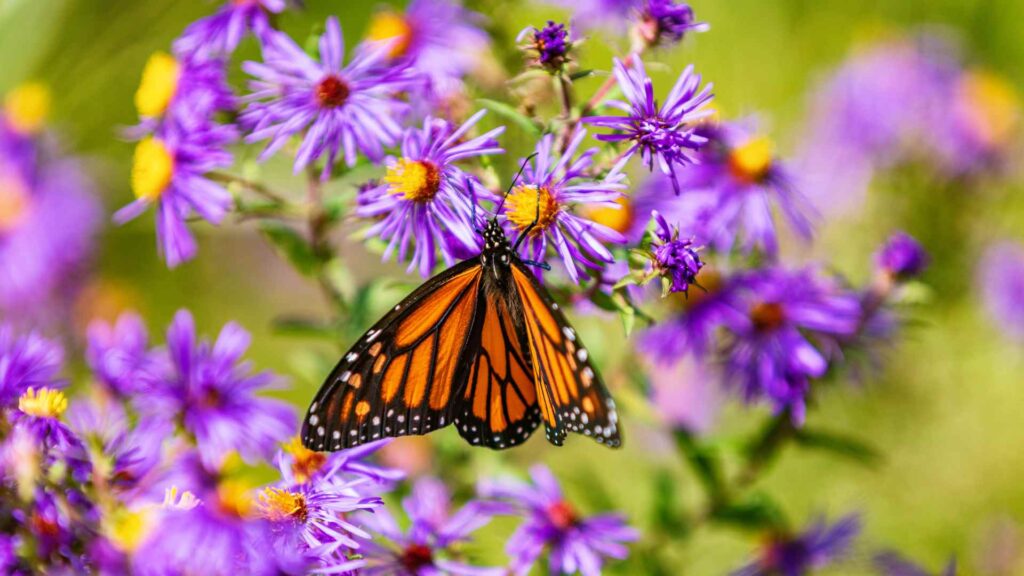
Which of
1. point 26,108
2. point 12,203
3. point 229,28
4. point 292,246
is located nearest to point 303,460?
point 292,246

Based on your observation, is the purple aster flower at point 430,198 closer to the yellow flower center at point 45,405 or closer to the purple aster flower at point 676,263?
the purple aster flower at point 676,263

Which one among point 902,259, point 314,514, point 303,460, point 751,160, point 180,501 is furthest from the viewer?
point 751,160

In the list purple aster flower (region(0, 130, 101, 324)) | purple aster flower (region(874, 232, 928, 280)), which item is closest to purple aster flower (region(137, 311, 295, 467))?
purple aster flower (region(874, 232, 928, 280))

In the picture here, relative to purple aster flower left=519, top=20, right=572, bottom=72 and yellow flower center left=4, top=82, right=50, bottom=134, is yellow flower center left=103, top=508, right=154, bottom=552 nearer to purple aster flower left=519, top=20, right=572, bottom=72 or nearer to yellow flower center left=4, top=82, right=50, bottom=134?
purple aster flower left=519, top=20, right=572, bottom=72

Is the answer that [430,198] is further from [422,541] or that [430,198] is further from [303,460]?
[422,541]

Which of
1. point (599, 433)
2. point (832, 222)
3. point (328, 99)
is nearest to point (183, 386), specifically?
point (328, 99)

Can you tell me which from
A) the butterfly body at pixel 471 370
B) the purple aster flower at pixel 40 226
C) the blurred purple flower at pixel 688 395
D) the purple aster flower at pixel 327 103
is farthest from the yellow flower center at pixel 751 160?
the purple aster flower at pixel 40 226
